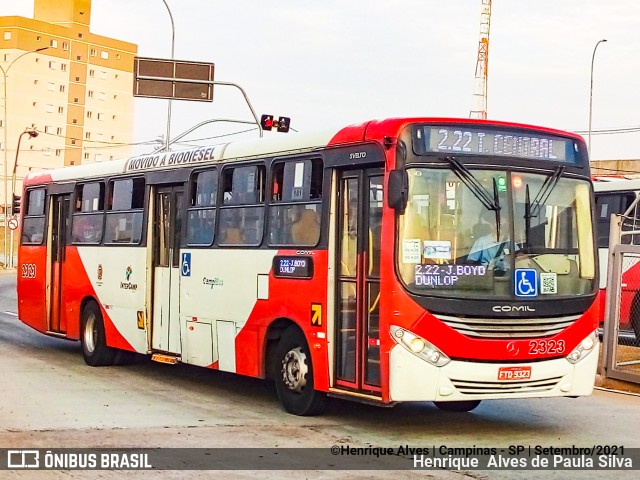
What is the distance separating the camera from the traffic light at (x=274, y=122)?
1133 inches

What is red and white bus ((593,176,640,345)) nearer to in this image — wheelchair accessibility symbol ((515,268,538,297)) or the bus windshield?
the bus windshield

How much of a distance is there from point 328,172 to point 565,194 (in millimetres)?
2468

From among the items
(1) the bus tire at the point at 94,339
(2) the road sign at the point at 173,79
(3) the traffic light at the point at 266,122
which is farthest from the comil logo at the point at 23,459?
(3) the traffic light at the point at 266,122

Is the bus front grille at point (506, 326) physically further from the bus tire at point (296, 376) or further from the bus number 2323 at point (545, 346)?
the bus tire at point (296, 376)

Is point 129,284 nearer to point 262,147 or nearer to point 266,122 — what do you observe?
point 262,147

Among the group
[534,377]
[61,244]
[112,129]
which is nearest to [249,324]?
[534,377]

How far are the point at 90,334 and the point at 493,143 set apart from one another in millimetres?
8537

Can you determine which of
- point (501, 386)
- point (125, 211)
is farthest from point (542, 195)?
point (125, 211)

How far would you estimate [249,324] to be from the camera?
12.6 meters

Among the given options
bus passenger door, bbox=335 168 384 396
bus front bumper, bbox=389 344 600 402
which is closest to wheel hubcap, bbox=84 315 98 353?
bus passenger door, bbox=335 168 384 396

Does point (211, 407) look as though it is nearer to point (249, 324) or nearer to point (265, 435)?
point (249, 324)

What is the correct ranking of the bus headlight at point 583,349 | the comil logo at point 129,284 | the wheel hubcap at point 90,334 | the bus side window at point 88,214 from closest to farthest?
the bus headlight at point 583,349
the comil logo at point 129,284
the wheel hubcap at point 90,334
the bus side window at point 88,214

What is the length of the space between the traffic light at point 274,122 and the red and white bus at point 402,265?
15059 mm

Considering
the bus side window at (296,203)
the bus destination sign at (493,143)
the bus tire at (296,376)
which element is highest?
the bus destination sign at (493,143)
